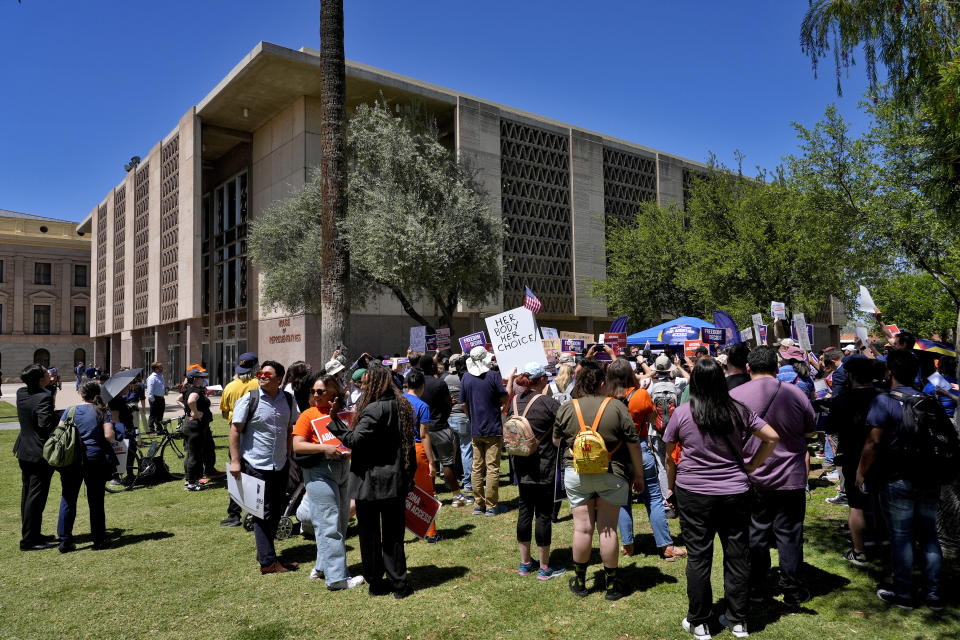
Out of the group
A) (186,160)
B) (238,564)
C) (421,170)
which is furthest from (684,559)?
(186,160)

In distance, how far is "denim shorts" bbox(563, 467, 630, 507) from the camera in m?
4.67

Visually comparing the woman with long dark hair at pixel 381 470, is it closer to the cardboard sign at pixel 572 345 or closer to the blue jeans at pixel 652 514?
the blue jeans at pixel 652 514

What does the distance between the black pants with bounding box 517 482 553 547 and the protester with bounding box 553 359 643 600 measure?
471mm

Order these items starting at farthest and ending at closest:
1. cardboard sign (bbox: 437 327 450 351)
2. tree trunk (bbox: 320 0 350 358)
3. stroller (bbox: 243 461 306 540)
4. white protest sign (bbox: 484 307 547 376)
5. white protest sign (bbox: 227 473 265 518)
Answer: cardboard sign (bbox: 437 327 450 351) → tree trunk (bbox: 320 0 350 358) → white protest sign (bbox: 484 307 547 376) → stroller (bbox: 243 461 306 540) → white protest sign (bbox: 227 473 265 518)

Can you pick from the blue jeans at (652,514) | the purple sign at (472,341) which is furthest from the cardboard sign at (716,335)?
the blue jeans at (652,514)

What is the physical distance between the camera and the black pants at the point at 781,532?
15.0 ft

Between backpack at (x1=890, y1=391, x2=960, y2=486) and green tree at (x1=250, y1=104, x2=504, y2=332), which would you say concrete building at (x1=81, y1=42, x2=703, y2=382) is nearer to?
green tree at (x1=250, y1=104, x2=504, y2=332)

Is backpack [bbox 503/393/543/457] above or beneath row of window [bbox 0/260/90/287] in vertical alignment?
beneath

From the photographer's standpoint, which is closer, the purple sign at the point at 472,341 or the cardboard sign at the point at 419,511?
the cardboard sign at the point at 419,511

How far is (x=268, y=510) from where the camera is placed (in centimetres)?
556

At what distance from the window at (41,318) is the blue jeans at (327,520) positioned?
7481cm

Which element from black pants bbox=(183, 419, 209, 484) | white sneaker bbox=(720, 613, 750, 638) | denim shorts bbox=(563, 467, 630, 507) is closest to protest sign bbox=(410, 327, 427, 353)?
black pants bbox=(183, 419, 209, 484)

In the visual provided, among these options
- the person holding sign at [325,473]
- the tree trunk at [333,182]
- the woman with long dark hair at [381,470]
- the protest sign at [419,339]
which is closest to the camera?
the woman with long dark hair at [381,470]

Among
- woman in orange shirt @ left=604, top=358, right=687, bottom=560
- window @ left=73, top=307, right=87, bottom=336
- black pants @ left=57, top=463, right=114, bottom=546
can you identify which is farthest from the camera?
window @ left=73, top=307, right=87, bottom=336
